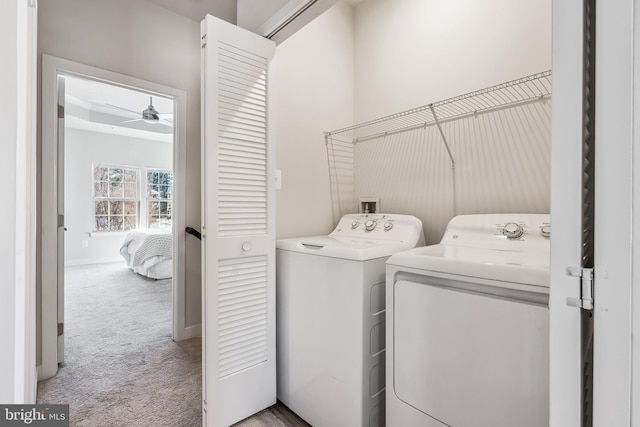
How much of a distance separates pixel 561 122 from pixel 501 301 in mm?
640

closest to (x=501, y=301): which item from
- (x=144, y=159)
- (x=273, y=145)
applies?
(x=273, y=145)

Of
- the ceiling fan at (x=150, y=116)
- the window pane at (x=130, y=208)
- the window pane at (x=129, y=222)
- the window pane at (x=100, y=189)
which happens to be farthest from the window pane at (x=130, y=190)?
the ceiling fan at (x=150, y=116)

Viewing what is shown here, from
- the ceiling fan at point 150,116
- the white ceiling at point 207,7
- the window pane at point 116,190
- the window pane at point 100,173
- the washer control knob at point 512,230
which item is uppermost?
the white ceiling at point 207,7

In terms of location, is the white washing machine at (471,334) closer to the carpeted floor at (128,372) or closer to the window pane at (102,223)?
the carpeted floor at (128,372)

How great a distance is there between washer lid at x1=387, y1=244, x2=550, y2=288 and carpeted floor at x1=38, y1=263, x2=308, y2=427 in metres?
1.10

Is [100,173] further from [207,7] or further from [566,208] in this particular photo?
[566,208]

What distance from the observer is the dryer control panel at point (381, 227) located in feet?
5.88

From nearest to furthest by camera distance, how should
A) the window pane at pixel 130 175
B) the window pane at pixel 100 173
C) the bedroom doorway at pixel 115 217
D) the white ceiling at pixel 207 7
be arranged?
the white ceiling at pixel 207 7
the bedroom doorway at pixel 115 217
the window pane at pixel 100 173
the window pane at pixel 130 175

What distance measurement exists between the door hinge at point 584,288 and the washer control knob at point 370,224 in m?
1.42

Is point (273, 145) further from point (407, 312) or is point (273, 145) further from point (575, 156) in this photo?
point (575, 156)

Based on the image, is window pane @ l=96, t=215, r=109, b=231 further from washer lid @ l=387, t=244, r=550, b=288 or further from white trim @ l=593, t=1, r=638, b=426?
white trim @ l=593, t=1, r=638, b=426

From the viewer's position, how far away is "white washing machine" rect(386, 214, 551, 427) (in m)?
0.93

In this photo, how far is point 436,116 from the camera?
1.92 meters

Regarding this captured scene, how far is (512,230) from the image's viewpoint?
4.68 ft
